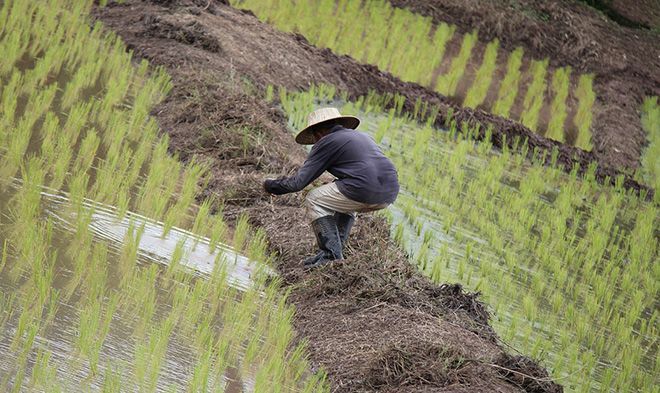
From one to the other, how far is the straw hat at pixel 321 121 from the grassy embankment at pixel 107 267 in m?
0.61

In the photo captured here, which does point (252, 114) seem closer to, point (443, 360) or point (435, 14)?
point (443, 360)

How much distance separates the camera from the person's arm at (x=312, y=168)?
5.23 metres

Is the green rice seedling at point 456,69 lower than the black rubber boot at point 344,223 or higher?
higher

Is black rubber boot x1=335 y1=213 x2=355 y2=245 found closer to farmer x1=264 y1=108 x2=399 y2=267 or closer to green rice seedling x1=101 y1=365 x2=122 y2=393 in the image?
farmer x1=264 y1=108 x2=399 y2=267

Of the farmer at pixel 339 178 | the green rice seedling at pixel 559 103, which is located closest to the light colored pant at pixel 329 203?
the farmer at pixel 339 178

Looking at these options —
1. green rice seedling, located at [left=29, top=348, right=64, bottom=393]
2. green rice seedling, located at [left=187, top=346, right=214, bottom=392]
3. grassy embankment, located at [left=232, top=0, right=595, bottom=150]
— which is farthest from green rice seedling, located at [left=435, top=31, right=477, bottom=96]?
green rice seedling, located at [left=29, top=348, right=64, bottom=393]

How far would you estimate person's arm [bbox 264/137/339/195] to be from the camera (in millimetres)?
5234

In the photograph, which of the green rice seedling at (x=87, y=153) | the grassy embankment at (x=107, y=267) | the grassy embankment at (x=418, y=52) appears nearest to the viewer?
the grassy embankment at (x=107, y=267)

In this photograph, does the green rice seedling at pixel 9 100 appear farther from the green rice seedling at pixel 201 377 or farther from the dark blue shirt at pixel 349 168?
the green rice seedling at pixel 201 377

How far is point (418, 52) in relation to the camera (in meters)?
12.0

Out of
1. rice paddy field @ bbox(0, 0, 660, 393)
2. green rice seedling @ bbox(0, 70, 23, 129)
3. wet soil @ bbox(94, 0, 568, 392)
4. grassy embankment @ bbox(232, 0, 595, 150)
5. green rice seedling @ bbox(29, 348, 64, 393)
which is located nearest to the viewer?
green rice seedling @ bbox(29, 348, 64, 393)

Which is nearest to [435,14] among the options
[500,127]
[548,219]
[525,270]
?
[500,127]

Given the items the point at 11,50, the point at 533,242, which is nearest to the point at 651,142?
the point at 533,242

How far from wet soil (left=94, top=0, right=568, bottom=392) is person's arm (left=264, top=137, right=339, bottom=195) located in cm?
46
